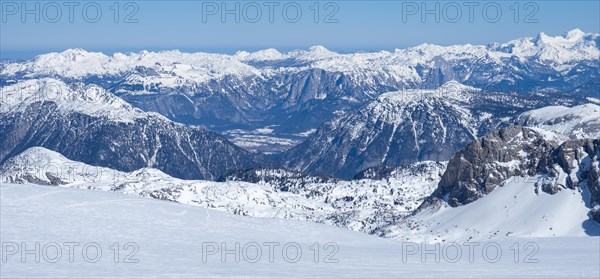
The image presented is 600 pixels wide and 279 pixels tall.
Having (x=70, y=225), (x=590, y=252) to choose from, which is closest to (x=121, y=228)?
(x=70, y=225)

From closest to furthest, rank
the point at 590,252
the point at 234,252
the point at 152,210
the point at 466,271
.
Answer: the point at 466,271
the point at 234,252
the point at 590,252
the point at 152,210

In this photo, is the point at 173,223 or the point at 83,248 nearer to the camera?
the point at 83,248

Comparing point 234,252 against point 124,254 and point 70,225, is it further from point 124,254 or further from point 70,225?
point 70,225

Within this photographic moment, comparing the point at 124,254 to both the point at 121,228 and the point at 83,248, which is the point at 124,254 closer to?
the point at 83,248

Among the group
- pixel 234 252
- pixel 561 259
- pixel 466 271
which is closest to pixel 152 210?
pixel 234 252

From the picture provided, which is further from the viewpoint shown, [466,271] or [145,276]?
[466,271]

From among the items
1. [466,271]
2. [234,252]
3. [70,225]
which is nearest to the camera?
[466,271]
